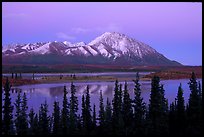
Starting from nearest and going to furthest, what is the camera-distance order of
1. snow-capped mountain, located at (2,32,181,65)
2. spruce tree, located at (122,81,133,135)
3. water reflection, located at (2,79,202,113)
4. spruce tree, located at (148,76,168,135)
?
spruce tree, located at (148,76,168,135) → spruce tree, located at (122,81,133,135) → water reflection, located at (2,79,202,113) → snow-capped mountain, located at (2,32,181,65)

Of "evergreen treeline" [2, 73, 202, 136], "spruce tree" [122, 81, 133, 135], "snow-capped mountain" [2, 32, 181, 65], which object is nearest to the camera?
"evergreen treeline" [2, 73, 202, 136]

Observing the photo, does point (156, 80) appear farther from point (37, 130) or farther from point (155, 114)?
point (37, 130)

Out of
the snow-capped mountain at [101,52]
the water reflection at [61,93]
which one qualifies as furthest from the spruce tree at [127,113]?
the snow-capped mountain at [101,52]

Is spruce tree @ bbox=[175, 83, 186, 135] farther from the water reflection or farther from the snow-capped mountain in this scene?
the snow-capped mountain

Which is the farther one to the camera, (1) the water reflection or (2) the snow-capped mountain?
(2) the snow-capped mountain

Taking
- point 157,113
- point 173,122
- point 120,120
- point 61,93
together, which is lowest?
point 61,93

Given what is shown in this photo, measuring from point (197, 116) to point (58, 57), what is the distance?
329ft

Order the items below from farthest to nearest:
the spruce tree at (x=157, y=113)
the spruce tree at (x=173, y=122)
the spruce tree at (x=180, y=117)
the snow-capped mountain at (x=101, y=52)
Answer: the snow-capped mountain at (x=101, y=52)
the spruce tree at (x=157, y=113)
the spruce tree at (x=173, y=122)
the spruce tree at (x=180, y=117)

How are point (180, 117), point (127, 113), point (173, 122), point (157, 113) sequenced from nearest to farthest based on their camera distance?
point (173, 122)
point (157, 113)
point (180, 117)
point (127, 113)

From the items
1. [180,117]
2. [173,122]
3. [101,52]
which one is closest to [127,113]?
[173,122]

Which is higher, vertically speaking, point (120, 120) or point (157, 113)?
point (157, 113)

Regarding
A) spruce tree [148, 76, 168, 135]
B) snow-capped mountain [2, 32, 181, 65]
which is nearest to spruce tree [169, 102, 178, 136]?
spruce tree [148, 76, 168, 135]

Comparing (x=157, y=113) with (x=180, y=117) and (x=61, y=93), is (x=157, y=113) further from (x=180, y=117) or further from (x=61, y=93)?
(x=61, y=93)

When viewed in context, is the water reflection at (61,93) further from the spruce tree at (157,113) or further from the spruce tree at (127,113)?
the spruce tree at (157,113)
